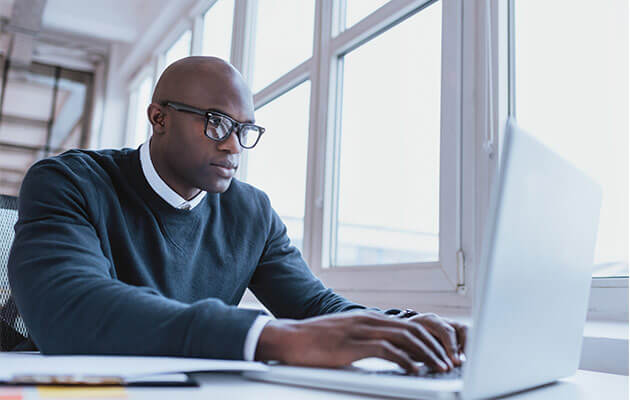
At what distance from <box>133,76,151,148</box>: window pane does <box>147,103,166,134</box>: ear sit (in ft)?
10.2

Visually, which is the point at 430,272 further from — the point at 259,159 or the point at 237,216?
the point at 259,159

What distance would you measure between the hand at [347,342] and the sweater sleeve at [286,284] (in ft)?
1.55

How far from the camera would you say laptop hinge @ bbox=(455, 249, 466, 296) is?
139cm

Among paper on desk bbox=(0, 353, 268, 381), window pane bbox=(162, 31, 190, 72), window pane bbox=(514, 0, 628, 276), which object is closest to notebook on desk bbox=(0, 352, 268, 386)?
paper on desk bbox=(0, 353, 268, 381)

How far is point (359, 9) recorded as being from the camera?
205 centimetres

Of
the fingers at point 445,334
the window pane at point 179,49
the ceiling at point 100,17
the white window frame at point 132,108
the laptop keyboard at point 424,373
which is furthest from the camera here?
the white window frame at point 132,108

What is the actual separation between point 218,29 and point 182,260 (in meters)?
Answer: 2.33

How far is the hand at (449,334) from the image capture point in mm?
746

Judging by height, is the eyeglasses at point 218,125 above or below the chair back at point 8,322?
above

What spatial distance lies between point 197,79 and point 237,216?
332 mm

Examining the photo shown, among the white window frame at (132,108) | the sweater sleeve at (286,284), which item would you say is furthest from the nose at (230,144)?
the white window frame at (132,108)

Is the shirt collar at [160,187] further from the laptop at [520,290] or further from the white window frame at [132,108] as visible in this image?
the white window frame at [132,108]

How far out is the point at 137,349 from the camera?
638 millimetres

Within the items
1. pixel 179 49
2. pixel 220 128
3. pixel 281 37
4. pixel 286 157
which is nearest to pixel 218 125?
pixel 220 128
